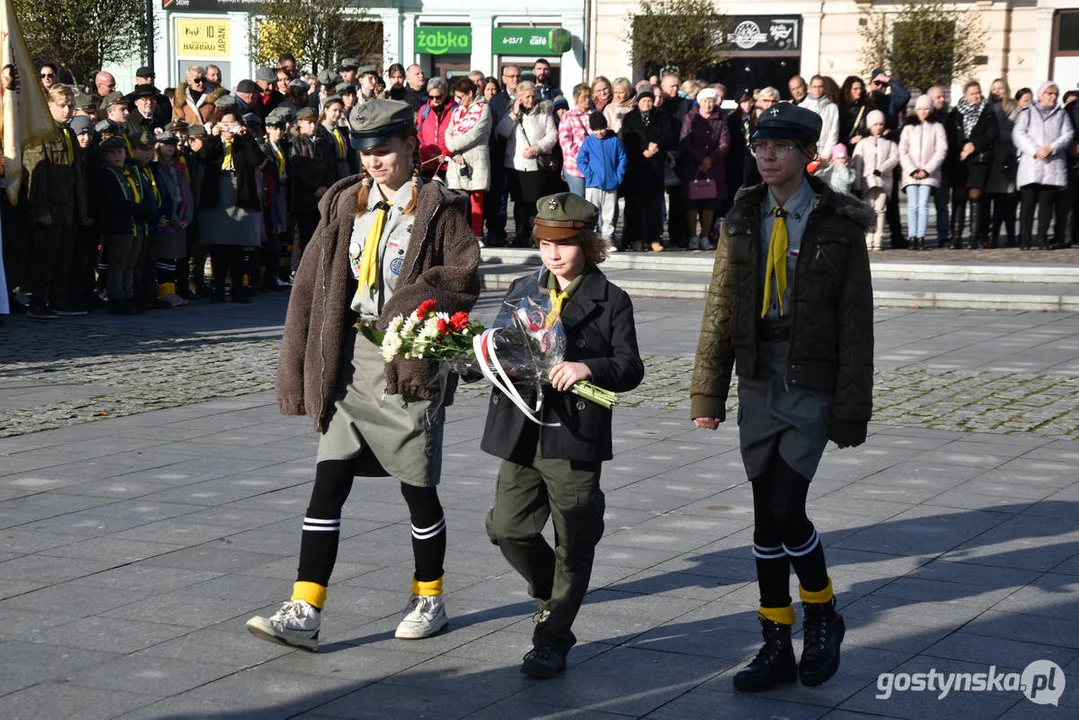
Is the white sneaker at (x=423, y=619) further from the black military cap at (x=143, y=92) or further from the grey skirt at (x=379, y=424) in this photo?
the black military cap at (x=143, y=92)

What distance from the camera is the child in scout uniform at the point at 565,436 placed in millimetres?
5250

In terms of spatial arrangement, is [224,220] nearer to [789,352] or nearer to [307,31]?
[789,352]

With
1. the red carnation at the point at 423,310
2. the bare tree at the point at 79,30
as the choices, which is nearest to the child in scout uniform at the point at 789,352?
the red carnation at the point at 423,310

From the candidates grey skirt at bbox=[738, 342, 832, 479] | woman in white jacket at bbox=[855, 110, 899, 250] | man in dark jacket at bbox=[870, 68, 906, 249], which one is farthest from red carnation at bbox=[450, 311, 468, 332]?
man in dark jacket at bbox=[870, 68, 906, 249]

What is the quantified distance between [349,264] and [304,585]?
115 centimetres

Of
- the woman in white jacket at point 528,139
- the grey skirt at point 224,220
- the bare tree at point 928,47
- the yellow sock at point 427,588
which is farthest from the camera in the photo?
the bare tree at point 928,47

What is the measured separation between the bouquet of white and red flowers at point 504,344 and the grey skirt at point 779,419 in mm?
490

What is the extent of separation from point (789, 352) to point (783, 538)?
0.63 m

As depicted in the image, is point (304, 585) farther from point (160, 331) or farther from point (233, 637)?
point (160, 331)

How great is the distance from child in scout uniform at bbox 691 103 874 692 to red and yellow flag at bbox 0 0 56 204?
1026cm

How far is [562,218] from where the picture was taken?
5.28 metres

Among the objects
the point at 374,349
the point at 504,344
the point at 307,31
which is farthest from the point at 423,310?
the point at 307,31

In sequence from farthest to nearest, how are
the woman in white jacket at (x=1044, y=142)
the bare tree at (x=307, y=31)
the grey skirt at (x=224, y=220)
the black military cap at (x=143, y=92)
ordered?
the bare tree at (x=307, y=31), the woman in white jacket at (x=1044, y=142), the black military cap at (x=143, y=92), the grey skirt at (x=224, y=220)

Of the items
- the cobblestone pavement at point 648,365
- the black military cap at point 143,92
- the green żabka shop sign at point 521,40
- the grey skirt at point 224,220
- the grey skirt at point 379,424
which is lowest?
the cobblestone pavement at point 648,365
